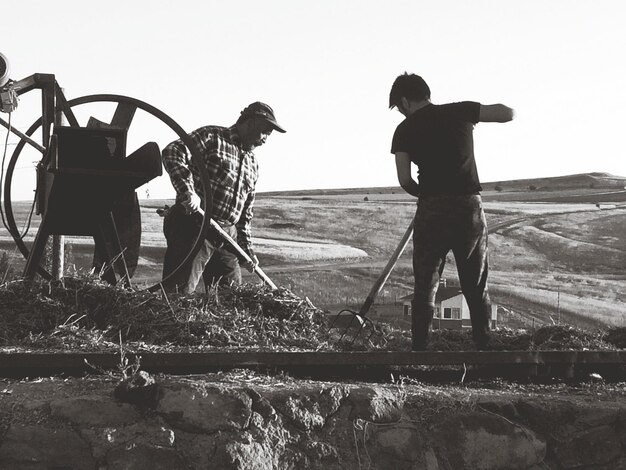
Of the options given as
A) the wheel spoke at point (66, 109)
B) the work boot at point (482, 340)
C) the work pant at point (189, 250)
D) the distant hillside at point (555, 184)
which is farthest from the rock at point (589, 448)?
the distant hillside at point (555, 184)

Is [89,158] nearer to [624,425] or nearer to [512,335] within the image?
[512,335]

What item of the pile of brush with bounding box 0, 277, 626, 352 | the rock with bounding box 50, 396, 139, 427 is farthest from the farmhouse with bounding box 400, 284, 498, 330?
the rock with bounding box 50, 396, 139, 427

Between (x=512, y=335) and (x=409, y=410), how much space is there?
172cm

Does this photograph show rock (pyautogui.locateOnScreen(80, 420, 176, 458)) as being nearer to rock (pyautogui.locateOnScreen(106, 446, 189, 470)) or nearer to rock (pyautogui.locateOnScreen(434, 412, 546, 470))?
rock (pyautogui.locateOnScreen(106, 446, 189, 470))

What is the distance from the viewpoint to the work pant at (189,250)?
229 inches

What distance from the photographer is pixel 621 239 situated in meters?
9.18

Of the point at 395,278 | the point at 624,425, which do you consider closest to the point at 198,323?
the point at 624,425

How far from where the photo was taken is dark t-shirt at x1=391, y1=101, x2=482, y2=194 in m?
4.68

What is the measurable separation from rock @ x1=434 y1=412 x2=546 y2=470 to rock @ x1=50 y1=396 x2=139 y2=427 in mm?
1221

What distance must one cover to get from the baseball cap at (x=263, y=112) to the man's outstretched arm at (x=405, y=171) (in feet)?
4.96

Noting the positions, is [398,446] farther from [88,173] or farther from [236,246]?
[236,246]

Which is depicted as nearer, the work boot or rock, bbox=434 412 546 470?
rock, bbox=434 412 546 470

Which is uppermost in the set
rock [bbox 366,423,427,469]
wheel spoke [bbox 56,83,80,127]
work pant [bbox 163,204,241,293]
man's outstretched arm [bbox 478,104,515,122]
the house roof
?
wheel spoke [bbox 56,83,80,127]

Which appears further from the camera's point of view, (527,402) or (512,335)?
(512,335)
